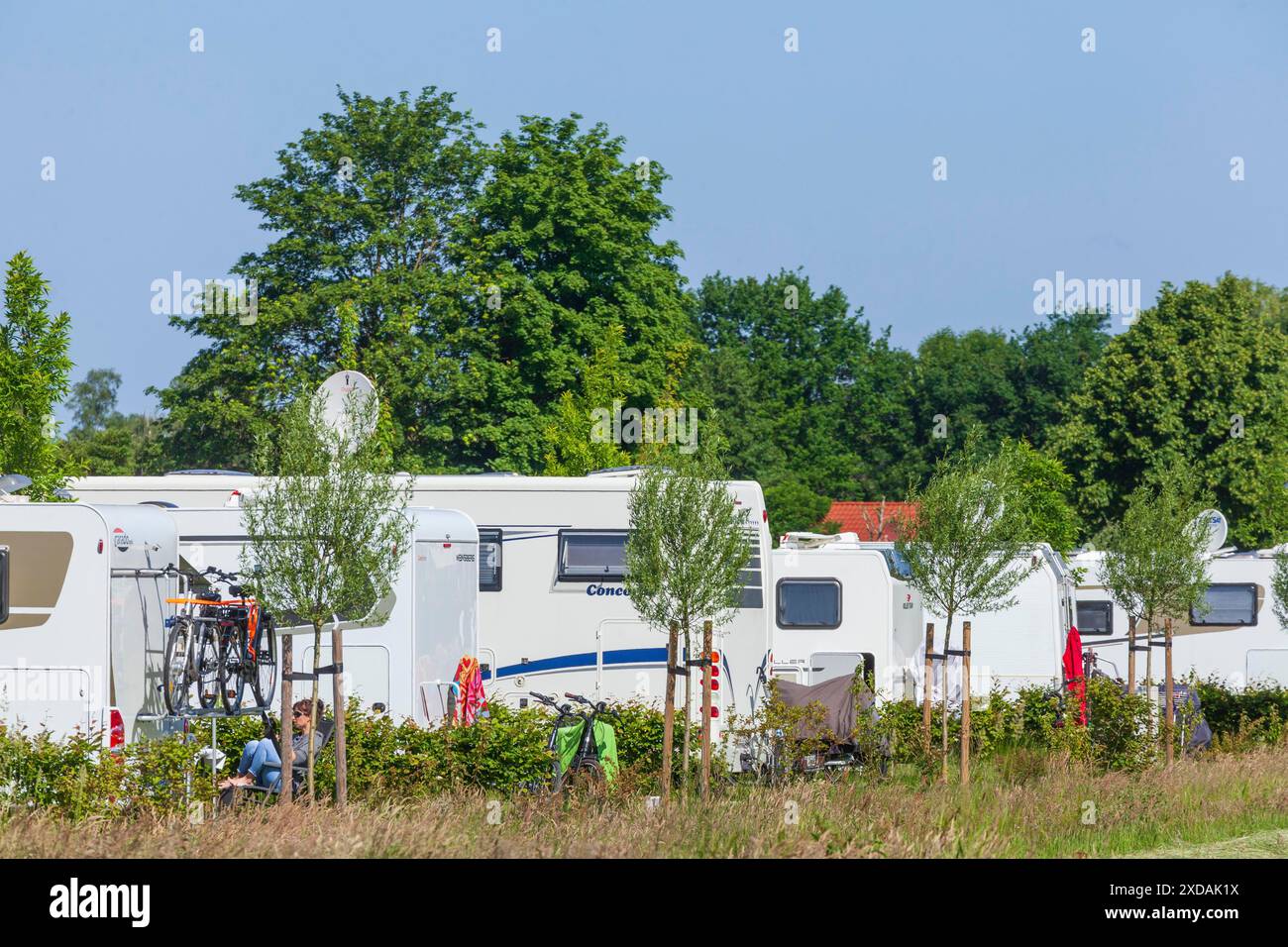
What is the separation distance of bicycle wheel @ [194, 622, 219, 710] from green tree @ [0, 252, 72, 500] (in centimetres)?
376

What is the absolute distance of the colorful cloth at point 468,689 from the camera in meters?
16.3

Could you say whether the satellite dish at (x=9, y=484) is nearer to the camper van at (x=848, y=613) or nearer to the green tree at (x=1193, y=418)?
the camper van at (x=848, y=613)

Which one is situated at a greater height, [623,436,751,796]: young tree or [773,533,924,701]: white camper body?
[623,436,751,796]: young tree

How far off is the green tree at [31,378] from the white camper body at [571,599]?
2.13 meters

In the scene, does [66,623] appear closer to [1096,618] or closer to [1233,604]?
[1096,618]

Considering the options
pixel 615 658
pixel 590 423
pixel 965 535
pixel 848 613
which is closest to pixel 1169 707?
pixel 965 535

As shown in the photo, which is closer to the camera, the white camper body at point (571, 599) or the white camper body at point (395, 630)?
the white camper body at point (395, 630)

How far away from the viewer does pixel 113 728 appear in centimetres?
1260

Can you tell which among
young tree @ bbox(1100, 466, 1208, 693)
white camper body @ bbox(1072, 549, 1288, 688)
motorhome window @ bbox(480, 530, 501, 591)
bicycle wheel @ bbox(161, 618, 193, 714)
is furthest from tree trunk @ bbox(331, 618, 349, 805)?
white camper body @ bbox(1072, 549, 1288, 688)

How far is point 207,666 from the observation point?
1371cm

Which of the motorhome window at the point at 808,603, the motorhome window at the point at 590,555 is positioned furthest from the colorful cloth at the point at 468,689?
the motorhome window at the point at 808,603

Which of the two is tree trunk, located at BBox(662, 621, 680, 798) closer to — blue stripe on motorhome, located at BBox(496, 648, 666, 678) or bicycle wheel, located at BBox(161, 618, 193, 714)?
blue stripe on motorhome, located at BBox(496, 648, 666, 678)

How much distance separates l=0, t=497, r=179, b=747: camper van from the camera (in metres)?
12.5
